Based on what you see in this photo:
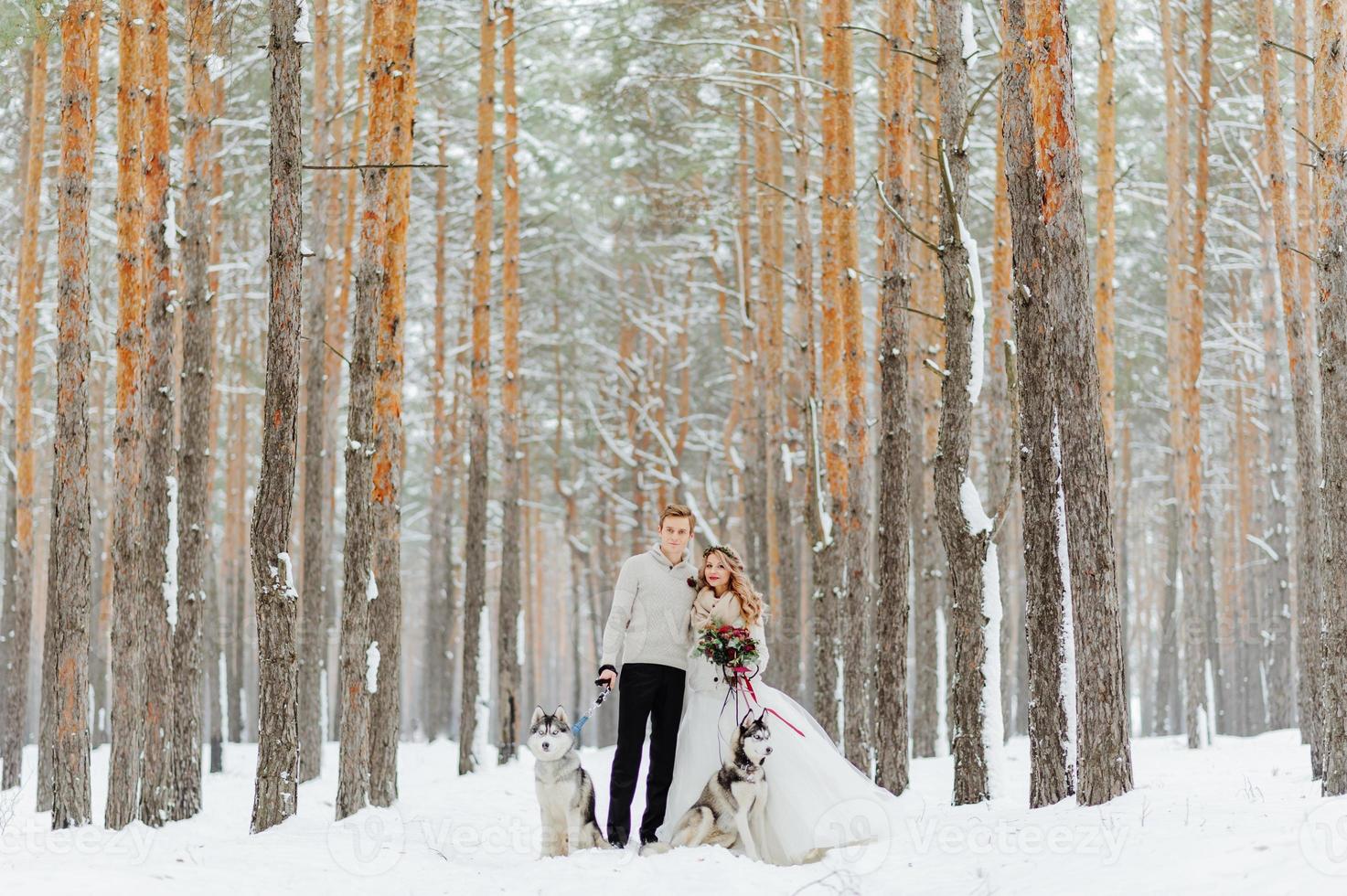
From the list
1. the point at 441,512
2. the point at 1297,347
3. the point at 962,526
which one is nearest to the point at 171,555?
the point at 962,526

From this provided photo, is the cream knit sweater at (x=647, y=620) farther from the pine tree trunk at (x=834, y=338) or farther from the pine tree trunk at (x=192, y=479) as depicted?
the pine tree trunk at (x=834, y=338)

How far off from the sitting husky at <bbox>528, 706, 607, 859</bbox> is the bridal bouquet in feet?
2.85

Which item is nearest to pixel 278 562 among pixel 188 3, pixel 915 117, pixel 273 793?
pixel 273 793

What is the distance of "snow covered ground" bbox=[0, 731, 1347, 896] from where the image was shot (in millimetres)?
4574

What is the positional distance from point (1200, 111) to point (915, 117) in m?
7.91

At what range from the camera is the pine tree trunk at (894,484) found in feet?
31.6

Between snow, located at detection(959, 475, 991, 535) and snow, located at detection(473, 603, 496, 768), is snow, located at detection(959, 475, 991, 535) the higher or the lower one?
the higher one

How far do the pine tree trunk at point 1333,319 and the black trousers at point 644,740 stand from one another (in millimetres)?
4181

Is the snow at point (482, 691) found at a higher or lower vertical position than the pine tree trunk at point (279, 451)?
lower

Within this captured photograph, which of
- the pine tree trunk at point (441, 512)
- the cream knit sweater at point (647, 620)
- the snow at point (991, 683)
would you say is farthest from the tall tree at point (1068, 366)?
the pine tree trunk at point (441, 512)

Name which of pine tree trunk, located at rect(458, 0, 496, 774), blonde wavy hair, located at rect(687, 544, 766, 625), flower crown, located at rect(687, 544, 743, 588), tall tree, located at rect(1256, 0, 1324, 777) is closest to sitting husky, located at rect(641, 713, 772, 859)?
blonde wavy hair, located at rect(687, 544, 766, 625)

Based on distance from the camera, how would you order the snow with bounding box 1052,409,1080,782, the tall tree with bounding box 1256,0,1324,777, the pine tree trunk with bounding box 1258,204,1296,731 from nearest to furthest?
the snow with bounding box 1052,409,1080,782 → the tall tree with bounding box 1256,0,1324,777 → the pine tree trunk with bounding box 1258,204,1296,731

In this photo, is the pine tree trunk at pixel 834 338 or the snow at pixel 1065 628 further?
the pine tree trunk at pixel 834 338

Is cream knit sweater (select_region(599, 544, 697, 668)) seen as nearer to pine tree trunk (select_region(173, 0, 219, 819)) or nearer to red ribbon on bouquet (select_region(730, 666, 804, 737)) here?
red ribbon on bouquet (select_region(730, 666, 804, 737))
